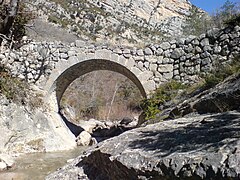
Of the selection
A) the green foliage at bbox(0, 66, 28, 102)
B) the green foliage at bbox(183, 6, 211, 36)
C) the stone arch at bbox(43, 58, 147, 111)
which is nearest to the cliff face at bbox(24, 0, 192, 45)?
the green foliage at bbox(183, 6, 211, 36)

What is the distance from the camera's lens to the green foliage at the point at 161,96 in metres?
7.56

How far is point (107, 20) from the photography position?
2889 centimetres

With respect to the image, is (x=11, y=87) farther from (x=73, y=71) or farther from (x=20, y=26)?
(x=73, y=71)

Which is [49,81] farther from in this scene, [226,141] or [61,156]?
[226,141]

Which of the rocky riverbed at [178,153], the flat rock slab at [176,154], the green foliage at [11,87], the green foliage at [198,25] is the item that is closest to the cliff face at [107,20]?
the green foliage at [198,25]

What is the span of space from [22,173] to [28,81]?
14.9 feet

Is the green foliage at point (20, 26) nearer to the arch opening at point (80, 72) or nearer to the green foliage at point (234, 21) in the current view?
the arch opening at point (80, 72)

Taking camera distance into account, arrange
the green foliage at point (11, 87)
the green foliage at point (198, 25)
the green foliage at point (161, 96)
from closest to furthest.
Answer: the green foliage at point (161, 96)
the green foliage at point (11, 87)
the green foliage at point (198, 25)

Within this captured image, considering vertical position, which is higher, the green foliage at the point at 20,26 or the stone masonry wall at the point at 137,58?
the green foliage at the point at 20,26

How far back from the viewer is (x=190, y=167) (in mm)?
1780

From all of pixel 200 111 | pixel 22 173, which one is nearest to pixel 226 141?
pixel 200 111

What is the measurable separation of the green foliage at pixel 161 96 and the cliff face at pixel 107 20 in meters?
14.7

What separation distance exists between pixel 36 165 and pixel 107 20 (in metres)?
24.3

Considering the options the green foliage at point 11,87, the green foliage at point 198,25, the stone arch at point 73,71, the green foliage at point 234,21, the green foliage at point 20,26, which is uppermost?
the green foliage at point 198,25
